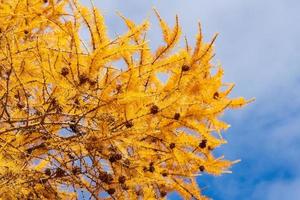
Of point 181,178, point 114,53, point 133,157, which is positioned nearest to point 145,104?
point 114,53

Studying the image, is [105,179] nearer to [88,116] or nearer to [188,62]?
[88,116]

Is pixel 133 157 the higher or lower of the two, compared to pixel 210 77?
lower

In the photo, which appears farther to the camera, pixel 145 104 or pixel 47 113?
pixel 47 113

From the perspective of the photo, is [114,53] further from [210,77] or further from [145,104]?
Answer: [210,77]

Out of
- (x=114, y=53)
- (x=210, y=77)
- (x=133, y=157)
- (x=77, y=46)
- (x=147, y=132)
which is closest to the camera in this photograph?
(x=114, y=53)

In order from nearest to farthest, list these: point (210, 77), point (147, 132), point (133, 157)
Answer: point (147, 132)
point (210, 77)
point (133, 157)

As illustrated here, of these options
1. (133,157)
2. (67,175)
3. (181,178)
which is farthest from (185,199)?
(67,175)

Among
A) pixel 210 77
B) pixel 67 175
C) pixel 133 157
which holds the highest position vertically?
pixel 210 77
